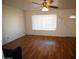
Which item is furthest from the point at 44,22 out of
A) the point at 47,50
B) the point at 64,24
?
the point at 47,50

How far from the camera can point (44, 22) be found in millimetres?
9758

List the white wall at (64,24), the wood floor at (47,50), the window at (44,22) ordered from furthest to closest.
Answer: the window at (44,22)
the white wall at (64,24)
the wood floor at (47,50)

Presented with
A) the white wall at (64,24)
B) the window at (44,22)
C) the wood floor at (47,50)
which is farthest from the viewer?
the window at (44,22)

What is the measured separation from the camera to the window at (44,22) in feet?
31.4

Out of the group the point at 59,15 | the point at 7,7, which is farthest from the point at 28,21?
the point at 7,7

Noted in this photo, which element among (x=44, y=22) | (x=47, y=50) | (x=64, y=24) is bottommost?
(x=47, y=50)

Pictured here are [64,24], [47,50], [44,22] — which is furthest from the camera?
[44,22]

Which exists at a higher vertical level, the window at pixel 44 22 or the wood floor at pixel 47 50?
the window at pixel 44 22

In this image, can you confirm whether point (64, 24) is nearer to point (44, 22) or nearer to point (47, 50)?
point (44, 22)

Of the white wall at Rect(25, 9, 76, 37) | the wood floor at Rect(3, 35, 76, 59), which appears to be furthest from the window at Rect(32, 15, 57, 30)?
the wood floor at Rect(3, 35, 76, 59)

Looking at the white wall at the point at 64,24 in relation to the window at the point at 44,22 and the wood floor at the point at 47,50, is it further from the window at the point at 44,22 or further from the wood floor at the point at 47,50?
the wood floor at the point at 47,50

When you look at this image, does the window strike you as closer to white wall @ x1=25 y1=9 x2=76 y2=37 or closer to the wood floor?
white wall @ x1=25 y1=9 x2=76 y2=37

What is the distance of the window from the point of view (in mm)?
9570

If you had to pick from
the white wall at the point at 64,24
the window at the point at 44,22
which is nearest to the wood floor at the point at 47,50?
the white wall at the point at 64,24
